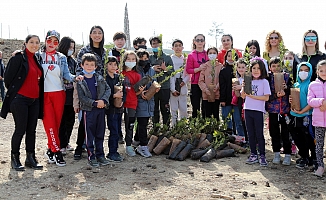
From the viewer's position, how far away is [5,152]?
6520mm

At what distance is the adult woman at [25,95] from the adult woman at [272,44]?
3941 millimetres

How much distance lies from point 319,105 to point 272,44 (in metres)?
1.92

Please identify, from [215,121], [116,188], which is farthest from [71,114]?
[215,121]

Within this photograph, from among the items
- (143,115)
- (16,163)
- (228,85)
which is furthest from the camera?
(228,85)

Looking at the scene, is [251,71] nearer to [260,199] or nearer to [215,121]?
[215,121]

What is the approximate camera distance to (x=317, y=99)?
17.2ft

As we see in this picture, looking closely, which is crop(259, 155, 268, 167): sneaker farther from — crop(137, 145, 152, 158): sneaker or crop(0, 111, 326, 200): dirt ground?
crop(137, 145, 152, 158): sneaker

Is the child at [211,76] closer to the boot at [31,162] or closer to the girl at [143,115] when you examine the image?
the girl at [143,115]

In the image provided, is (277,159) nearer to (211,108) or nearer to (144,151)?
(211,108)

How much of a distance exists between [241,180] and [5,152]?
159 inches

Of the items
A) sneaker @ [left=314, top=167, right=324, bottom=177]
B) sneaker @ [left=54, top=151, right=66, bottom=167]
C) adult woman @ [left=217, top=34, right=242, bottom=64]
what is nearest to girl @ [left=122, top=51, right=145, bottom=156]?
sneaker @ [left=54, top=151, right=66, bottom=167]

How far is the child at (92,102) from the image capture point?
5.63 m

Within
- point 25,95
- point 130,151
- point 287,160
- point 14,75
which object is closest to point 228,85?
point 287,160

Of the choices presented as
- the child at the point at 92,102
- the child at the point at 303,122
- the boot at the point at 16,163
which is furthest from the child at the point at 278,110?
the boot at the point at 16,163
